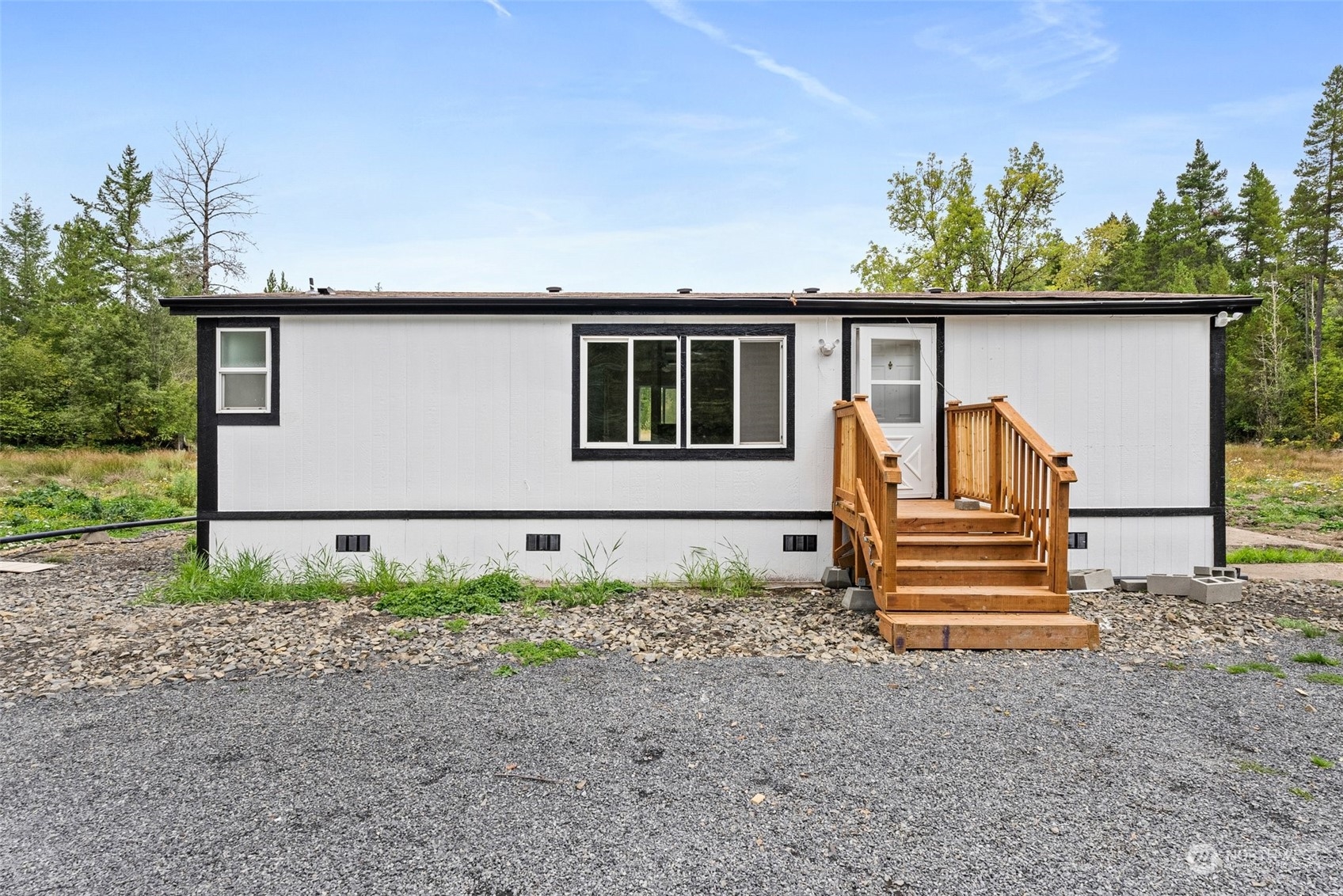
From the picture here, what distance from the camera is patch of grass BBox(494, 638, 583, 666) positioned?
13.9 ft

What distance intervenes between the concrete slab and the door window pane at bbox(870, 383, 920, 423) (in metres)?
8.97

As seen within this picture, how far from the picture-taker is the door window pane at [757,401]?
634 cm

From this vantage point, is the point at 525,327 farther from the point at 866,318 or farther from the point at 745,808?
the point at 745,808

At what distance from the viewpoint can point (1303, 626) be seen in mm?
5016

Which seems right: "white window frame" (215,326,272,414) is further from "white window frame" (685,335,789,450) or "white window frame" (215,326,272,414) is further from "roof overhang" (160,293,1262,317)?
"white window frame" (685,335,789,450)

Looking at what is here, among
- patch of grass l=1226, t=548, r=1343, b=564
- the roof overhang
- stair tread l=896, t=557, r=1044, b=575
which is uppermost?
the roof overhang

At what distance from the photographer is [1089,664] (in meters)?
4.21

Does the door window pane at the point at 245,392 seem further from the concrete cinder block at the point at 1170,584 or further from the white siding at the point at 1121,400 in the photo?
the concrete cinder block at the point at 1170,584

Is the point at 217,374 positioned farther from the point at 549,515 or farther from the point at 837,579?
the point at 837,579

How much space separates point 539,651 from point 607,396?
2.74m

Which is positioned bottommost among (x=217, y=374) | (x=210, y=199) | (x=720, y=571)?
(x=720, y=571)

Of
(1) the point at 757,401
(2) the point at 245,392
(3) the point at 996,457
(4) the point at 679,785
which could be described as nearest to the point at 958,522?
(3) the point at 996,457

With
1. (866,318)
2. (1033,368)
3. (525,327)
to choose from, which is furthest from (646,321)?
(1033,368)

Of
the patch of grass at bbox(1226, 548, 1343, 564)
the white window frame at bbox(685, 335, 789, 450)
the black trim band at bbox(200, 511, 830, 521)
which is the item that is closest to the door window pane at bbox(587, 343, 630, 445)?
the white window frame at bbox(685, 335, 789, 450)
